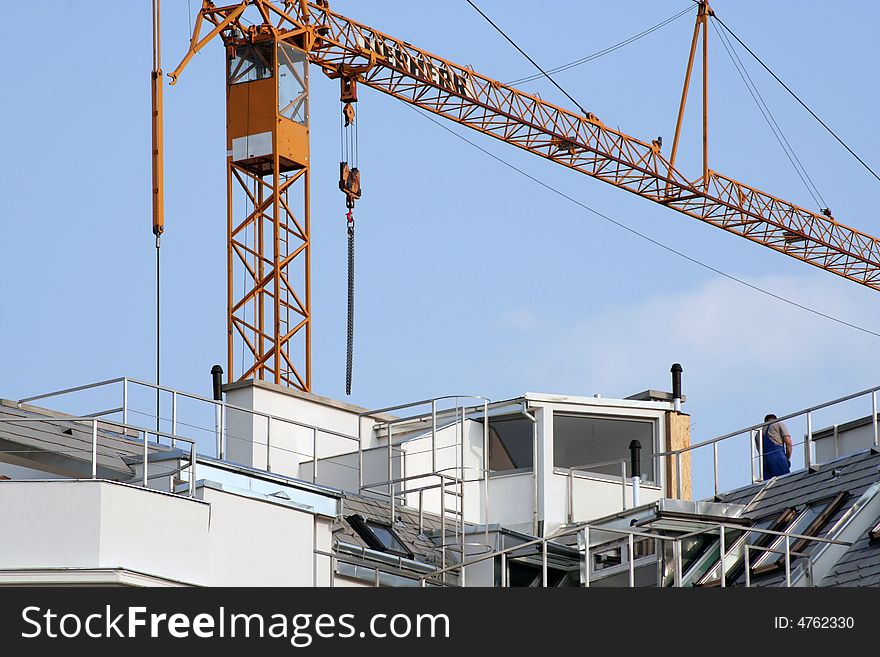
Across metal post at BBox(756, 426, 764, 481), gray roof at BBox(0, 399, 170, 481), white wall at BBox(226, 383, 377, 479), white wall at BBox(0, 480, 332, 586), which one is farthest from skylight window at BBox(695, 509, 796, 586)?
white wall at BBox(226, 383, 377, 479)

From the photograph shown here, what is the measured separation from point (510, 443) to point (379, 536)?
290 inches

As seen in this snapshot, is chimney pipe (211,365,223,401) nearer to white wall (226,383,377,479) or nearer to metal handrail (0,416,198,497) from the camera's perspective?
white wall (226,383,377,479)

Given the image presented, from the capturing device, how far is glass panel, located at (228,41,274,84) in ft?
196

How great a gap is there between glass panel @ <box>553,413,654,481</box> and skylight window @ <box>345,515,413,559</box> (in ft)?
23.3

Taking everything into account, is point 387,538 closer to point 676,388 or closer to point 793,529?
point 793,529

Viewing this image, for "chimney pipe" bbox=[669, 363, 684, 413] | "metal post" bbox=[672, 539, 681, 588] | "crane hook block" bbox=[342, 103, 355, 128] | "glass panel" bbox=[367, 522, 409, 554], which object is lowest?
"metal post" bbox=[672, 539, 681, 588]

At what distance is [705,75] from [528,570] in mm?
58278

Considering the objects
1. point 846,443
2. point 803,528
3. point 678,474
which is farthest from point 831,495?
point 678,474

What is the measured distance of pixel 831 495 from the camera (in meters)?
29.4

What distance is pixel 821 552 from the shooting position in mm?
27203

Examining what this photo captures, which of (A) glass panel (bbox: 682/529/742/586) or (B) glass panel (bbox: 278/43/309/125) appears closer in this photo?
(A) glass panel (bbox: 682/529/742/586)

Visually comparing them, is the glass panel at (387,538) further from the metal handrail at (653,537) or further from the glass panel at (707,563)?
the glass panel at (707,563)

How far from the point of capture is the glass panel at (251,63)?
59.7 metres
